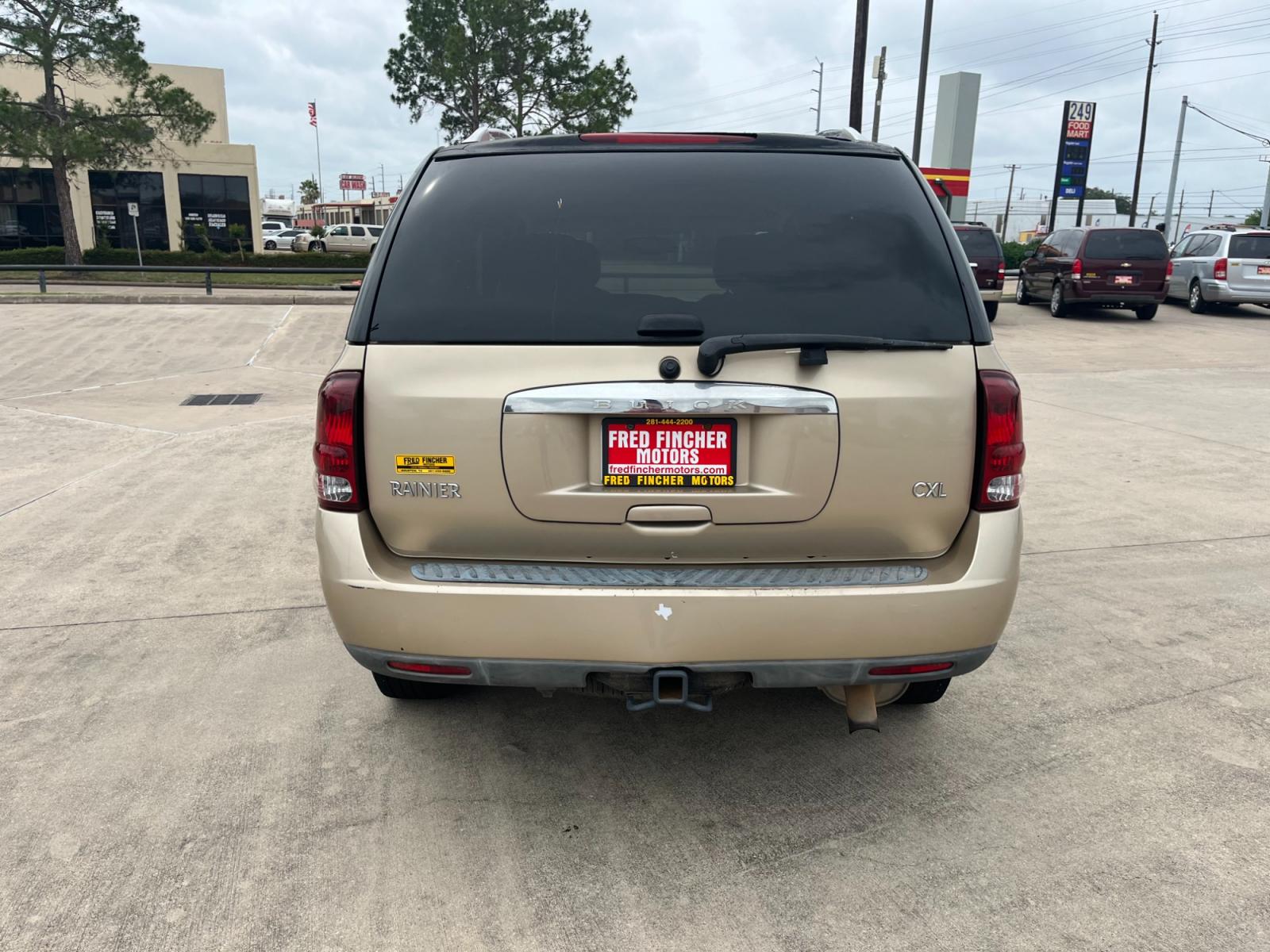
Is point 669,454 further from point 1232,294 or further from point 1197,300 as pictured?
point 1197,300

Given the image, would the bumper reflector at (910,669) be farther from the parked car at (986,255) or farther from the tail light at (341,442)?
the parked car at (986,255)

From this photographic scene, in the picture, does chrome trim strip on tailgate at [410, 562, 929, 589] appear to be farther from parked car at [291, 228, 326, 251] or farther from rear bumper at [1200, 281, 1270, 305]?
parked car at [291, 228, 326, 251]

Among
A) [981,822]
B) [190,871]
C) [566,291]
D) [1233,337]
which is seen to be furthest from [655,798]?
[1233,337]

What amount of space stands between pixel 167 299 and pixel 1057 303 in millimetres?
17727

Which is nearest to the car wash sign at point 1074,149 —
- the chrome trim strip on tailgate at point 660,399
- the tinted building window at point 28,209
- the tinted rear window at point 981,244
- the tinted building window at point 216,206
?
the tinted rear window at point 981,244

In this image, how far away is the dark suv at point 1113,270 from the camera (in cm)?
1902

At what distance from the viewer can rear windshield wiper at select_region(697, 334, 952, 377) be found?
8.55 ft

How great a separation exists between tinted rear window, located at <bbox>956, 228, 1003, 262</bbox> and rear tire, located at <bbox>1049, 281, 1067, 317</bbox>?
1.75 meters

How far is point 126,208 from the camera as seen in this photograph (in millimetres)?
44281

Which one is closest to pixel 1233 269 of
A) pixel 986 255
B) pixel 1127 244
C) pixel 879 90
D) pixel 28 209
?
pixel 1127 244

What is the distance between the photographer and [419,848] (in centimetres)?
288

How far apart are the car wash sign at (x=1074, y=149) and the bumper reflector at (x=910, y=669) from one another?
38.3 meters

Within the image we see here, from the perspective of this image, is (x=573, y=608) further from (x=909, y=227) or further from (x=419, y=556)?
(x=909, y=227)

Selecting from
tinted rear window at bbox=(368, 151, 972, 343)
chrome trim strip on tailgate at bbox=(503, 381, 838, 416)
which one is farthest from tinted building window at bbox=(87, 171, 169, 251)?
chrome trim strip on tailgate at bbox=(503, 381, 838, 416)
